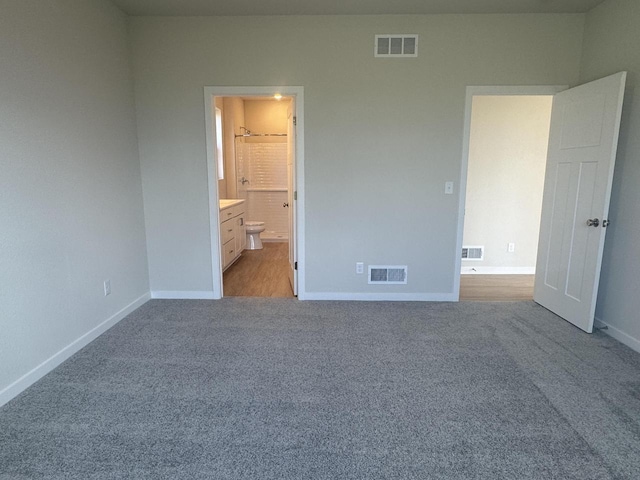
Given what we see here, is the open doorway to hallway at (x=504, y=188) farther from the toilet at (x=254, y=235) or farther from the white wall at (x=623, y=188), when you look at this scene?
the toilet at (x=254, y=235)

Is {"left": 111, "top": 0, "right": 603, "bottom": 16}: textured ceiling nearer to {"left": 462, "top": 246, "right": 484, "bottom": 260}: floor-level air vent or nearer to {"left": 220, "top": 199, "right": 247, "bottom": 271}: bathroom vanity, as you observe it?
{"left": 220, "top": 199, "right": 247, "bottom": 271}: bathroom vanity

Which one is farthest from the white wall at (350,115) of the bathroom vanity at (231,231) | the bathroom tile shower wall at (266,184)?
the bathroom tile shower wall at (266,184)

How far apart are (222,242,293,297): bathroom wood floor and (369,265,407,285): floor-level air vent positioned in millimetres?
932

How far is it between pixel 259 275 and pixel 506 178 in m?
3.42

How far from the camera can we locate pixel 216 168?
3.77m

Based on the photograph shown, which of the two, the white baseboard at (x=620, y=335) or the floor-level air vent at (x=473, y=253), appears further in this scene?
the floor-level air vent at (x=473, y=253)

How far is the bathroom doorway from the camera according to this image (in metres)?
4.65

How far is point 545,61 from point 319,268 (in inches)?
114

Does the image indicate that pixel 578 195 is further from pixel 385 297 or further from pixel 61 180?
pixel 61 180

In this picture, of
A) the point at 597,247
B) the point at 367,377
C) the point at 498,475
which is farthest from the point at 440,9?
the point at 498,475

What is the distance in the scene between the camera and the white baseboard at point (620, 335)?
2832mm

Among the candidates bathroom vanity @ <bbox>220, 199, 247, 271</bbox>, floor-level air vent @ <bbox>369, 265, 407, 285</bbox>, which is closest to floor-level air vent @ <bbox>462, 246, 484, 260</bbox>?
floor-level air vent @ <bbox>369, 265, 407, 285</bbox>

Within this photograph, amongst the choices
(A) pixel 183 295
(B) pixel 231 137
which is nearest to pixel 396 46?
(A) pixel 183 295

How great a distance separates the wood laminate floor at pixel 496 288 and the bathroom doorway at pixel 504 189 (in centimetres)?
1
